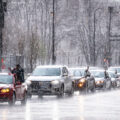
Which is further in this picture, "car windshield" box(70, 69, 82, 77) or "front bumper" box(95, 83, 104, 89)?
"front bumper" box(95, 83, 104, 89)

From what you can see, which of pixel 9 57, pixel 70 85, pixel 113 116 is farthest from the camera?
pixel 9 57

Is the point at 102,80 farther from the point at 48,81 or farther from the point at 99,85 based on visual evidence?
the point at 48,81

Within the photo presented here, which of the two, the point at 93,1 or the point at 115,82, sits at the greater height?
the point at 93,1

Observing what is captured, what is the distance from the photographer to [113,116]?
81.5ft

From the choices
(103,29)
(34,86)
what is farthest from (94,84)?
(103,29)

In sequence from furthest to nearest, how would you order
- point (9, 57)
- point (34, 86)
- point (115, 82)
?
point (9, 57), point (115, 82), point (34, 86)

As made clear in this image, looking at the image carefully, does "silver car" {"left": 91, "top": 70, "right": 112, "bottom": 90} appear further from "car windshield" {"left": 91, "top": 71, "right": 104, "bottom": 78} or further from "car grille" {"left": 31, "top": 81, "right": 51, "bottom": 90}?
"car grille" {"left": 31, "top": 81, "right": 51, "bottom": 90}

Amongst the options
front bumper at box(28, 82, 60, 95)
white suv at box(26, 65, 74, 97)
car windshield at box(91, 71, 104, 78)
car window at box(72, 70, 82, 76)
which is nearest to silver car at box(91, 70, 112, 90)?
car windshield at box(91, 71, 104, 78)

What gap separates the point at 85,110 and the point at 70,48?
116770mm

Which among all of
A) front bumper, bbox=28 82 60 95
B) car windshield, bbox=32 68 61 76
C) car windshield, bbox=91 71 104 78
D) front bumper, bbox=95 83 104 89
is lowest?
front bumper, bbox=95 83 104 89

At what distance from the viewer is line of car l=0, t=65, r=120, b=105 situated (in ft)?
104

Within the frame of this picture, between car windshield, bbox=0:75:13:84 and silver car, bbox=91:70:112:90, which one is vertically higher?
car windshield, bbox=0:75:13:84

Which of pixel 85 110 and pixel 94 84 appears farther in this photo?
pixel 94 84

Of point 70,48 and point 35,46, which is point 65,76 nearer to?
point 35,46
